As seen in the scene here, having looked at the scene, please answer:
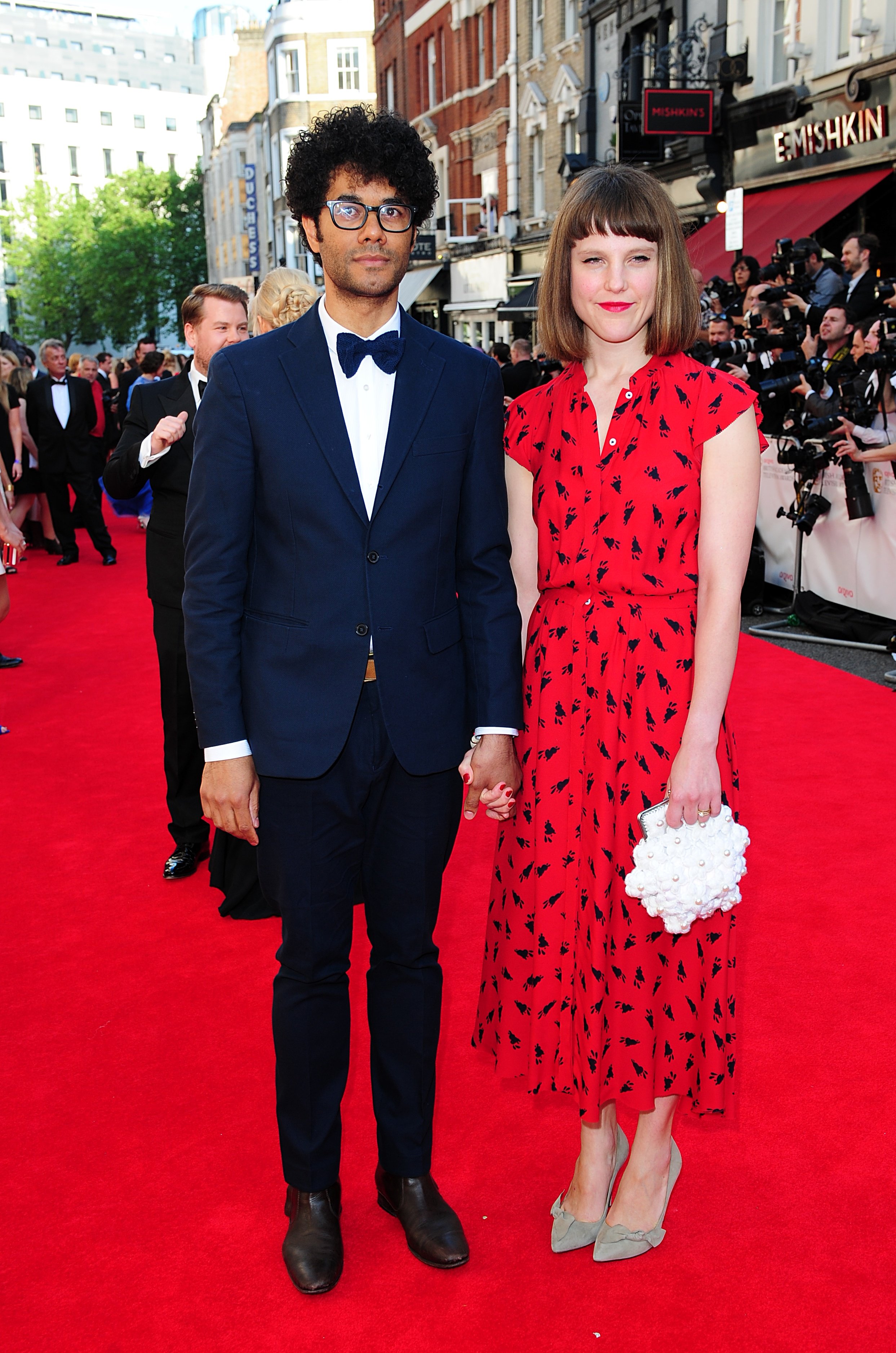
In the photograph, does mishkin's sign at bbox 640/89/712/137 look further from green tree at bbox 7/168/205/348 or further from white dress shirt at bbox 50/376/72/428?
green tree at bbox 7/168/205/348

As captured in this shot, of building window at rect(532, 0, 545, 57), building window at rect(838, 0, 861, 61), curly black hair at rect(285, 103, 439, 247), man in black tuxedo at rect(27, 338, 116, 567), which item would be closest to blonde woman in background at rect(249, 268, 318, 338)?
curly black hair at rect(285, 103, 439, 247)

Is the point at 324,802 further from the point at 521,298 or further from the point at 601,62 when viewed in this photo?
the point at 521,298

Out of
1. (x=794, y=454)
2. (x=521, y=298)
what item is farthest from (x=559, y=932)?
(x=521, y=298)

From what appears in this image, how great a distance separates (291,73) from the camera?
171 feet

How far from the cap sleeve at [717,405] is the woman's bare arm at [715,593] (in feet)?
0.05

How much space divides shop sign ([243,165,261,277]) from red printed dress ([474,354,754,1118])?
199ft

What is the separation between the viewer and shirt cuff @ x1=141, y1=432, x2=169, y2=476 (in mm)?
4203

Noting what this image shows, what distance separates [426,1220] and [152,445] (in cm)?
275

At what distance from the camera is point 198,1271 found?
2.50 m

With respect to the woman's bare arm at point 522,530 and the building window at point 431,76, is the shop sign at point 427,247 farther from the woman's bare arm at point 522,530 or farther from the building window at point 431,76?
the woman's bare arm at point 522,530

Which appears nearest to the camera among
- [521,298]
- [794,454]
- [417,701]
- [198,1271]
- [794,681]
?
[417,701]

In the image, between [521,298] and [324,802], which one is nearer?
[324,802]

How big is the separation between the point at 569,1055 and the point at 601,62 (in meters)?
21.8

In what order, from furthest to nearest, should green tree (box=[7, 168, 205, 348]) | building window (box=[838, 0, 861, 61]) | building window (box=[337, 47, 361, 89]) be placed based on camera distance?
1. green tree (box=[7, 168, 205, 348])
2. building window (box=[337, 47, 361, 89])
3. building window (box=[838, 0, 861, 61])
